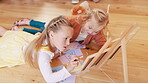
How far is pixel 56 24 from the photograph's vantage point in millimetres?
1077

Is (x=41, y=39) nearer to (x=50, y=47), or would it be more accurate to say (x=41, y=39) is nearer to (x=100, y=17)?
(x=50, y=47)

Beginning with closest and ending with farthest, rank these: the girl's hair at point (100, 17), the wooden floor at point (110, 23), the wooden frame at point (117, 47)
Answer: the wooden frame at point (117, 47) < the girl's hair at point (100, 17) < the wooden floor at point (110, 23)

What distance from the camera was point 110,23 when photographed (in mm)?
A: 1913

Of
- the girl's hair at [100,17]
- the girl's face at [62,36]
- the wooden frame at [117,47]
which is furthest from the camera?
the girl's hair at [100,17]

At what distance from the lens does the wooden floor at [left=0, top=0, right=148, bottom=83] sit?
143 centimetres

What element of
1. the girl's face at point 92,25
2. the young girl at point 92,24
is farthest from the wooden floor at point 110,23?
the girl's face at point 92,25

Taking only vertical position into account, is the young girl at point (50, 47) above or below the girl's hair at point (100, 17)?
below

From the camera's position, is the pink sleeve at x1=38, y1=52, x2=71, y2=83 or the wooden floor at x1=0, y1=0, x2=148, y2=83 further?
the wooden floor at x1=0, y1=0, x2=148, y2=83

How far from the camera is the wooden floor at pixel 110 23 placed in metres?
1.43

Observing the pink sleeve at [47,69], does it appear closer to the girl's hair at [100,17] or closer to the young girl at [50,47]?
the young girl at [50,47]

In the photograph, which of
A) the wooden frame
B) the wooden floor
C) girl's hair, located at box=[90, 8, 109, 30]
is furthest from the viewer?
the wooden floor

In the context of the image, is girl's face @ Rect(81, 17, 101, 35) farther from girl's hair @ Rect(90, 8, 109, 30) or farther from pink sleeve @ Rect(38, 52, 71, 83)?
pink sleeve @ Rect(38, 52, 71, 83)

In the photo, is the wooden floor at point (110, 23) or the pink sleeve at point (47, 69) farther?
the wooden floor at point (110, 23)

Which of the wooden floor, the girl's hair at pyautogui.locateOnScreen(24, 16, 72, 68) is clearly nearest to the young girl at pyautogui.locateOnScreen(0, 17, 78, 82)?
the girl's hair at pyautogui.locateOnScreen(24, 16, 72, 68)
